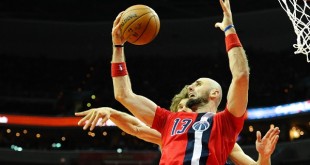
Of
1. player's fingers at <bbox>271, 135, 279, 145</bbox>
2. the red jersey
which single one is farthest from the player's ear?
player's fingers at <bbox>271, 135, 279, 145</bbox>

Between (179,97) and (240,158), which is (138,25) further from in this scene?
(240,158)

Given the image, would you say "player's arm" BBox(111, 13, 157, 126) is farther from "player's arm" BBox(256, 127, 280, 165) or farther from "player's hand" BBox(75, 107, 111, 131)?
"player's arm" BBox(256, 127, 280, 165)

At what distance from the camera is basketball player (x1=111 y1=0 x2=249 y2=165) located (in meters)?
3.02

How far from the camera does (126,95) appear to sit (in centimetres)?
344

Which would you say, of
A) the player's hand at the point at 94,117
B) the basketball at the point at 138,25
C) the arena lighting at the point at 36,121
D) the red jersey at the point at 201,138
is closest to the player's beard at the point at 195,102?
the red jersey at the point at 201,138

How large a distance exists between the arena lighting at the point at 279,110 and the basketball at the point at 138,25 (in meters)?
12.5

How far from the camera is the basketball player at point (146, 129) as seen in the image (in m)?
3.10

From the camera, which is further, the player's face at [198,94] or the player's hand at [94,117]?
the player's face at [198,94]

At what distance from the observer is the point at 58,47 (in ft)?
68.6

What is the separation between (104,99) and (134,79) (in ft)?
5.51

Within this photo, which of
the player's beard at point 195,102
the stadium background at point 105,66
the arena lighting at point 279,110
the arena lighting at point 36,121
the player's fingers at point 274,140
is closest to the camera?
the player's fingers at point 274,140

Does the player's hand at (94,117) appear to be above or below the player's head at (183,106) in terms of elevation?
below

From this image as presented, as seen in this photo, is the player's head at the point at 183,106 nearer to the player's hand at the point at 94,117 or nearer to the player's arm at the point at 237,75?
the player's arm at the point at 237,75

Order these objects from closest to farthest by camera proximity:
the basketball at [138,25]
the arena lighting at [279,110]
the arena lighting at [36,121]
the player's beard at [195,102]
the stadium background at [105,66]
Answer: the player's beard at [195,102]
the basketball at [138,25]
the arena lighting at [279,110]
the stadium background at [105,66]
the arena lighting at [36,121]
